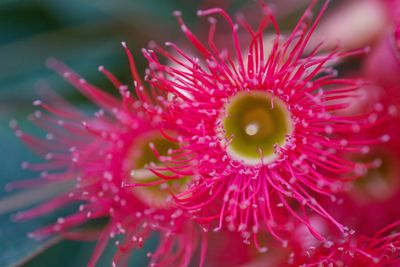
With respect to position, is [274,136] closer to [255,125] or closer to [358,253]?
[255,125]

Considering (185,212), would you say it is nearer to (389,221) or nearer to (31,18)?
(389,221)

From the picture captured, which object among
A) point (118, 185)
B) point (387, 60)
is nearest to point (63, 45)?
point (118, 185)

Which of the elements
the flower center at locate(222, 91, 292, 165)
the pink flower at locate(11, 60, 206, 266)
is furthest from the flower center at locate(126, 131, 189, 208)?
the flower center at locate(222, 91, 292, 165)

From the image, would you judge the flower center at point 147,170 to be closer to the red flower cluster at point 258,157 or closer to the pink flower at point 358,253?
the red flower cluster at point 258,157

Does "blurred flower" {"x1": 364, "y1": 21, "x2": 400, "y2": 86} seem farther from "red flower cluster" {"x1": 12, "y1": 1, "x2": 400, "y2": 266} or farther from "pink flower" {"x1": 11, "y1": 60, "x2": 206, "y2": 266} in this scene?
"pink flower" {"x1": 11, "y1": 60, "x2": 206, "y2": 266}

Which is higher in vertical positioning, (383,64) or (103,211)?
(383,64)

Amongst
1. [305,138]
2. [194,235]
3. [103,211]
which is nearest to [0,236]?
[103,211]
